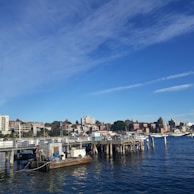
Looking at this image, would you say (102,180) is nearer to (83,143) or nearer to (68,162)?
(68,162)

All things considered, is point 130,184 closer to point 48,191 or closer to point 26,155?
point 48,191

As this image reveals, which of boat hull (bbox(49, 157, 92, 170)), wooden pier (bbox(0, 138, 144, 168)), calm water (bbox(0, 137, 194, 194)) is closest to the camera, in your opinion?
calm water (bbox(0, 137, 194, 194))

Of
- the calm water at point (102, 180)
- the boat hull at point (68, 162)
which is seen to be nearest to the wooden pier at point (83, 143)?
the calm water at point (102, 180)

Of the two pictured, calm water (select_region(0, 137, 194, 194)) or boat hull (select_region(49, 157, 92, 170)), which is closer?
calm water (select_region(0, 137, 194, 194))

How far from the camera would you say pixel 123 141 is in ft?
229

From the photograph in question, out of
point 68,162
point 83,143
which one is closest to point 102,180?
point 68,162

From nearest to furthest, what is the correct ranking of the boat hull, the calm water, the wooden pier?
the calm water → the boat hull → the wooden pier

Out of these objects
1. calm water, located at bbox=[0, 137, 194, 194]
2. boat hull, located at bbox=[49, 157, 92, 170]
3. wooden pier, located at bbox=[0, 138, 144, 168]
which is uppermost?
wooden pier, located at bbox=[0, 138, 144, 168]

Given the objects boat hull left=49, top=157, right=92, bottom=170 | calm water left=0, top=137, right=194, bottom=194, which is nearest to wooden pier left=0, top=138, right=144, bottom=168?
calm water left=0, top=137, right=194, bottom=194

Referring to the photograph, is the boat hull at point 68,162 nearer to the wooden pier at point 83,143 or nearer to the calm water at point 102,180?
the calm water at point 102,180

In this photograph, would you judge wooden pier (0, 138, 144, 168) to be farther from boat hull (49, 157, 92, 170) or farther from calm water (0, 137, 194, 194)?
boat hull (49, 157, 92, 170)

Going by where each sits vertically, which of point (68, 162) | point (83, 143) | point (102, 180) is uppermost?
point (83, 143)

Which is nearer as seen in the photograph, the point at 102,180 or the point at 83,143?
the point at 102,180

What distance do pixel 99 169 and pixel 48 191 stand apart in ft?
53.9
